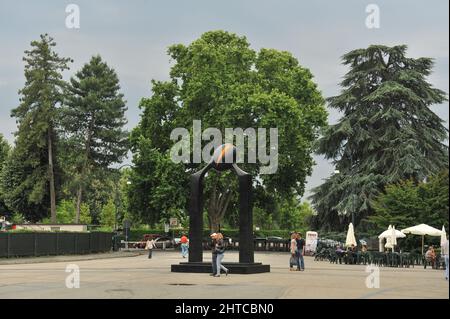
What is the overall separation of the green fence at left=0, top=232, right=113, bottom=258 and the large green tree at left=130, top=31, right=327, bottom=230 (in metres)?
8.09

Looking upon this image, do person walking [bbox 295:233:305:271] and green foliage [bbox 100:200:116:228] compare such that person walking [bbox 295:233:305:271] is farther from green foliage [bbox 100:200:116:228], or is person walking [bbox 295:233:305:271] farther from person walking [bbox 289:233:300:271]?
green foliage [bbox 100:200:116:228]

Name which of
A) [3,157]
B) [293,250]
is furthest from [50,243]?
[3,157]

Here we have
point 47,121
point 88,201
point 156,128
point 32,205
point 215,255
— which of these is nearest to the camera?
point 215,255

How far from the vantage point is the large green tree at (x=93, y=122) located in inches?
3081

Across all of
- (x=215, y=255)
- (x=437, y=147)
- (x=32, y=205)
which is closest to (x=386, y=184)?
(x=437, y=147)

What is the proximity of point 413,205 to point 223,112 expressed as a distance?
17952 mm

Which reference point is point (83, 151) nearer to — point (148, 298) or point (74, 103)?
point (74, 103)

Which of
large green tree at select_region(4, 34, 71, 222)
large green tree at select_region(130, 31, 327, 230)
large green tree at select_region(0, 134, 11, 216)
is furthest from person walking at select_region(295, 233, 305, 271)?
large green tree at select_region(0, 134, 11, 216)

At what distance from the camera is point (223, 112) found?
189 ft

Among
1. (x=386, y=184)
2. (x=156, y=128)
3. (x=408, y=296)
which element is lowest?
(x=408, y=296)

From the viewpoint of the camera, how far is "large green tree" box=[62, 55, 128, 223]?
7825 cm

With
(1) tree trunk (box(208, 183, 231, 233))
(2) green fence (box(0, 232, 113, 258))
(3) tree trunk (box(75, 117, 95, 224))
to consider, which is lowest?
(2) green fence (box(0, 232, 113, 258))

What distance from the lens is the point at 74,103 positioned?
79125 mm
